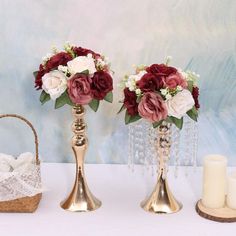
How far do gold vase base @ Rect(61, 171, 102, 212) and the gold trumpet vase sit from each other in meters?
0.14

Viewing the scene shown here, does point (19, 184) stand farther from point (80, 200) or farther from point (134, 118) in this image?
point (134, 118)

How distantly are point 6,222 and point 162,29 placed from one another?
0.81m

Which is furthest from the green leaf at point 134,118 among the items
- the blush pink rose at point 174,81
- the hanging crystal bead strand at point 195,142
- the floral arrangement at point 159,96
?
the hanging crystal bead strand at point 195,142

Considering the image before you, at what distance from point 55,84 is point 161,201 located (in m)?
0.44

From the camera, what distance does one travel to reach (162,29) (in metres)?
1.70

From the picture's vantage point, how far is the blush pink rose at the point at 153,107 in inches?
50.1

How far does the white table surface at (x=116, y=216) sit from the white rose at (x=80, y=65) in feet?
1.31

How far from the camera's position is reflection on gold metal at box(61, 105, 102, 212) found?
56.4 inches

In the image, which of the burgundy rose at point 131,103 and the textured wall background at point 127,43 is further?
the textured wall background at point 127,43

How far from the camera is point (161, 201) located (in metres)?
1.43

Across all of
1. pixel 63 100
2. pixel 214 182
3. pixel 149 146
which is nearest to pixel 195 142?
pixel 149 146

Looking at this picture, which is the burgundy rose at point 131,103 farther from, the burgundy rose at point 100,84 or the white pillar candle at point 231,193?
the white pillar candle at point 231,193

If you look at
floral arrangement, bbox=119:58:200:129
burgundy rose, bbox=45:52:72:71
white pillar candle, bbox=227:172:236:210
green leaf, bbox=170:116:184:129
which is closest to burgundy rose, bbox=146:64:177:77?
floral arrangement, bbox=119:58:200:129

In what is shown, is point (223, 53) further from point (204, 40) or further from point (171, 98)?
point (171, 98)
